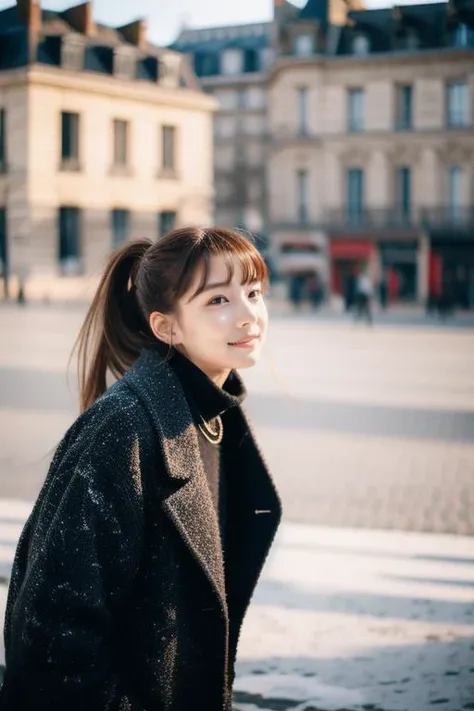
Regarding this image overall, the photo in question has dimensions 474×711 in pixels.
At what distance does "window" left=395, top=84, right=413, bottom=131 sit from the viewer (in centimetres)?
3036

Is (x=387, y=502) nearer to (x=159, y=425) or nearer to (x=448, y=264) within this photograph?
(x=159, y=425)

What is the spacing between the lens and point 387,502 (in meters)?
6.28

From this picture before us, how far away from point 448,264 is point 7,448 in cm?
2986

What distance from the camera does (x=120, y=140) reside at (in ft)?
103

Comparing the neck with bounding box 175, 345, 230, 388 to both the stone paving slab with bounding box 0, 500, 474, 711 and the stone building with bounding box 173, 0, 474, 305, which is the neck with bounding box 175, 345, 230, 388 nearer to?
the stone paving slab with bounding box 0, 500, 474, 711

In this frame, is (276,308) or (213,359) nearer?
(213,359)

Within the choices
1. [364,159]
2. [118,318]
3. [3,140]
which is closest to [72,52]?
[3,140]

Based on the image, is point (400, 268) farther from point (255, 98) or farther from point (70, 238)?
point (255, 98)

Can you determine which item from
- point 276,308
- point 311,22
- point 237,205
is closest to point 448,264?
point 276,308

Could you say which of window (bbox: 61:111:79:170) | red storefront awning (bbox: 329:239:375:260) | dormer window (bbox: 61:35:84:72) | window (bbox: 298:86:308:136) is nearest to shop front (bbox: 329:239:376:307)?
red storefront awning (bbox: 329:239:375:260)

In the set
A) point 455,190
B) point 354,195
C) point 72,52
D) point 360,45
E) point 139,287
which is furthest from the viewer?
point 354,195

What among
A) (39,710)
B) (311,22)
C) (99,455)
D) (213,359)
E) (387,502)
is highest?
(311,22)

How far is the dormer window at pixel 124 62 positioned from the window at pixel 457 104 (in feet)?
28.6

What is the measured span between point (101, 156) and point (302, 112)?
35.3 ft
